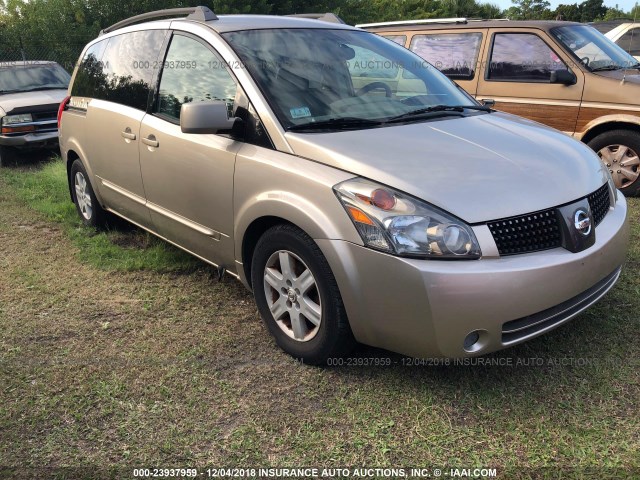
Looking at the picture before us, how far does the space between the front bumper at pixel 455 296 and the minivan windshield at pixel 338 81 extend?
901mm

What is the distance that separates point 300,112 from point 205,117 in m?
0.51

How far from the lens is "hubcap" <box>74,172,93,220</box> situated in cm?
528

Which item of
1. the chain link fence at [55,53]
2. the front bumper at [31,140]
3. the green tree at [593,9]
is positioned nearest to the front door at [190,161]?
the front bumper at [31,140]

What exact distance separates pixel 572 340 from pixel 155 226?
2.81 m

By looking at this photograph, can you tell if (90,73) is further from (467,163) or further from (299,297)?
(467,163)

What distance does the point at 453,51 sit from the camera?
22.6 ft

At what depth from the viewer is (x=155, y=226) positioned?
421cm

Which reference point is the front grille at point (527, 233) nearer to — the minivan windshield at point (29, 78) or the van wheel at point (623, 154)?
the van wheel at point (623, 154)

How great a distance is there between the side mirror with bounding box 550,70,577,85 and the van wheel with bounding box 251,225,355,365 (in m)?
4.30

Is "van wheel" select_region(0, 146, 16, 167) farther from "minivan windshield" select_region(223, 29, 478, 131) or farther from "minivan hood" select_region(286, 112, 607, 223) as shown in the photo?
"minivan hood" select_region(286, 112, 607, 223)

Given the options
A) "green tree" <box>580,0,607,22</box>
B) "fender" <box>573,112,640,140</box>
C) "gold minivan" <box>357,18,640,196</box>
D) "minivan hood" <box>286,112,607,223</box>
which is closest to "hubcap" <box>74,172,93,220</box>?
"minivan hood" <box>286,112,607,223</box>

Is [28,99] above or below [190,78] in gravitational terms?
below

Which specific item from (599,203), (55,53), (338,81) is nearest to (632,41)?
(599,203)

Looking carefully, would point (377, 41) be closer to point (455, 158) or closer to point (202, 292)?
point (455, 158)
